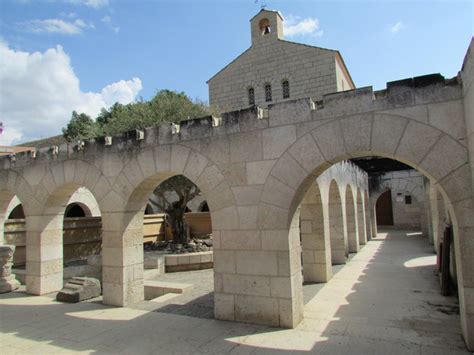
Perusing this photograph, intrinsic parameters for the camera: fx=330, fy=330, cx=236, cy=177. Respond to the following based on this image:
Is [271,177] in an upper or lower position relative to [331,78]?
lower

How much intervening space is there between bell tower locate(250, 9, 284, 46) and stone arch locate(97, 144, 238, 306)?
1541 centimetres

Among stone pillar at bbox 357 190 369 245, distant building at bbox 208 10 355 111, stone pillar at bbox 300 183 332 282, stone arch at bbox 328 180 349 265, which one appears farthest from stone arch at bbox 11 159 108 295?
distant building at bbox 208 10 355 111

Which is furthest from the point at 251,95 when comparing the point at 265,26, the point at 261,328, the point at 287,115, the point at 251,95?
the point at 261,328

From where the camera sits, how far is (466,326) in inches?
135

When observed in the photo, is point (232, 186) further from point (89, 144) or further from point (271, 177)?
point (89, 144)

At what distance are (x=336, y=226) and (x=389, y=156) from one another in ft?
17.3

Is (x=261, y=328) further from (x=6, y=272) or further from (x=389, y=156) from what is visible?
(x=6, y=272)

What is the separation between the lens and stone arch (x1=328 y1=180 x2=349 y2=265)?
8.78m

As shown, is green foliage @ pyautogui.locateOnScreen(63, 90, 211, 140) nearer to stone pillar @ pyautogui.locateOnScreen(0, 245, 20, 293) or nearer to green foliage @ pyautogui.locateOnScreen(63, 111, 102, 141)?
stone pillar @ pyautogui.locateOnScreen(0, 245, 20, 293)

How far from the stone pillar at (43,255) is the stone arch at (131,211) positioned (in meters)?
1.81

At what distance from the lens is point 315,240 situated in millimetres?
7098

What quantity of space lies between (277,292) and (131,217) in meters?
2.93

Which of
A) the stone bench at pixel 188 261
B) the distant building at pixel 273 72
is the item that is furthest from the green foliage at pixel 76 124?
the stone bench at pixel 188 261

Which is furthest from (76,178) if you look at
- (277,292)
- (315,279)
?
(315,279)
